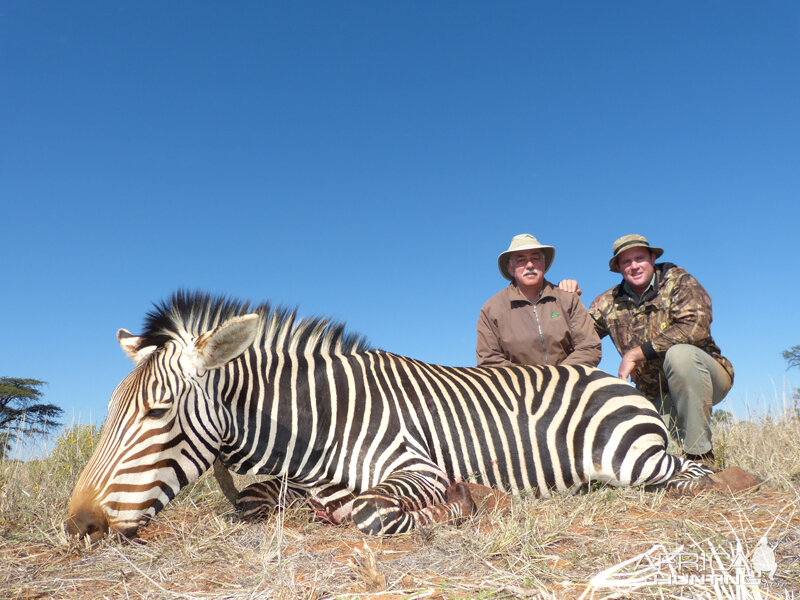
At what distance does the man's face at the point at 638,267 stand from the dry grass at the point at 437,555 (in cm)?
267

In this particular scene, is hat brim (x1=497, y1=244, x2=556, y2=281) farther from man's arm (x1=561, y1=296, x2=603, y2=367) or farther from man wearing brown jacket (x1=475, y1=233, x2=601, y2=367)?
man's arm (x1=561, y1=296, x2=603, y2=367)

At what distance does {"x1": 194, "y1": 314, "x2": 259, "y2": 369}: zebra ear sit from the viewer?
2.97m

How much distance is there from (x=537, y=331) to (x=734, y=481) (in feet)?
6.80

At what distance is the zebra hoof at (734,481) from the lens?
3.75 m

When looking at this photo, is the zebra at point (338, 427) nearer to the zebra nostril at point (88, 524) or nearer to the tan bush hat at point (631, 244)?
the zebra nostril at point (88, 524)

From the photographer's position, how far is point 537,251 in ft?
18.3

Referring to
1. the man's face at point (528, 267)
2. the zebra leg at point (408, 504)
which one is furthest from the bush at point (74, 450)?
the man's face at point (528, 267)

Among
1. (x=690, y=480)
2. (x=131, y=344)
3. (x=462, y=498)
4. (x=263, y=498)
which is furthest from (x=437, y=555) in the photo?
(x=131, y=344)

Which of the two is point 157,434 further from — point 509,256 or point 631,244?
point 631,244

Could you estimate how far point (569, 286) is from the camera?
18.9 feet

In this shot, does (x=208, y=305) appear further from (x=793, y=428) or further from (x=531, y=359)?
(x=793, y=428)

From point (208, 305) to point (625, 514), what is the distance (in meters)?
2.86

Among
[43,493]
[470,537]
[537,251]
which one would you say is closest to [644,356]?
[537,251]

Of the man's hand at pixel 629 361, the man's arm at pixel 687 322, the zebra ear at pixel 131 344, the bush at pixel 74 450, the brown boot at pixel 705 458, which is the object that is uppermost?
the man's arm at pixel 687 322
